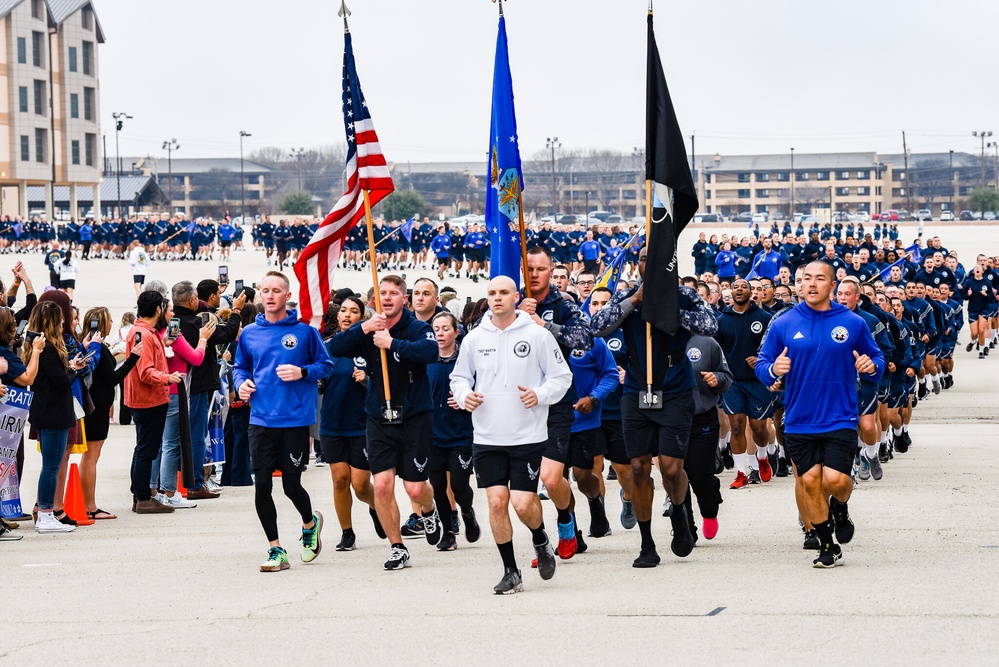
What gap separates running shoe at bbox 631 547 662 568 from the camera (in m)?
8.70

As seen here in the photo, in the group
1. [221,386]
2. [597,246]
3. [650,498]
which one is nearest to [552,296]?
[650,498]

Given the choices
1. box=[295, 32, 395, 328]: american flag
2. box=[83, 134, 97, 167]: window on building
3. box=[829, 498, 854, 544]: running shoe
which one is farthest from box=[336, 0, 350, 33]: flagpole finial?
box=[83, 134, 97, 167]: window on building

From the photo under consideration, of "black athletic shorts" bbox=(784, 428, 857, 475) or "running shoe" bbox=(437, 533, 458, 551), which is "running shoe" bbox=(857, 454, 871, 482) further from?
"running shoe" bbox=(437, 533, 458, 551)

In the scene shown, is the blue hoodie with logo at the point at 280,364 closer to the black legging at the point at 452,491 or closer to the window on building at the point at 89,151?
the black legging at the point at 452,491

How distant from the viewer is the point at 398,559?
8.95 m

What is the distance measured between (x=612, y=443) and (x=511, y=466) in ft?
7.43

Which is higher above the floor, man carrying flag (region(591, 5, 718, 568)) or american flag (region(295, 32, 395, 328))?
american flag (region(295, 32, 395, 328))

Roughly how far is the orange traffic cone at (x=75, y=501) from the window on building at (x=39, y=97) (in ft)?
266

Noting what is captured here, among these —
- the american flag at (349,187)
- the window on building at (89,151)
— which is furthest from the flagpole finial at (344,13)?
the window on building at (89,151)

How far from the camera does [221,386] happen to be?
1314 centimetres

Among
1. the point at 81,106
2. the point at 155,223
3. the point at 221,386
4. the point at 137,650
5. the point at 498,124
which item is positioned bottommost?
→ the point at 137,650

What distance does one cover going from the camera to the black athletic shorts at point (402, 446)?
9039 millimetres

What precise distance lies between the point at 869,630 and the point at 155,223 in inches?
2084

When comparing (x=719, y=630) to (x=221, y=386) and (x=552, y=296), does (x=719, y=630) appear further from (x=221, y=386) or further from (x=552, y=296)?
(x=221, y=386)
